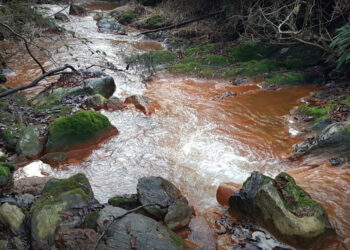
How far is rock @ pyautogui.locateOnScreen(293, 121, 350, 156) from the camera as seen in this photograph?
6.48m

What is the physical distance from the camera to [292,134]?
815cm

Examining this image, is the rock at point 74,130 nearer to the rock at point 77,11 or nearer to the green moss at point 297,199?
the green moss at point 297,199

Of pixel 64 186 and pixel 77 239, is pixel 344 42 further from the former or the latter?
pixel 77 239

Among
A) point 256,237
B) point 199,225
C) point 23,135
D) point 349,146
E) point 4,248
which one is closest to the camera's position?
point 4,248

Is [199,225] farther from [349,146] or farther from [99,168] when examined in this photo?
[349,146]

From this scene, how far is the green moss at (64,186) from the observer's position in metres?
5.14

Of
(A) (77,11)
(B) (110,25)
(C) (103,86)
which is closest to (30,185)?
(C) (103,86)

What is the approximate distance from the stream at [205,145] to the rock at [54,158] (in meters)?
0.29

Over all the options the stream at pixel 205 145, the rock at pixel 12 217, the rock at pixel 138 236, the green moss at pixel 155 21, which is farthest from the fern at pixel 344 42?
the green moss at pixel 155 21

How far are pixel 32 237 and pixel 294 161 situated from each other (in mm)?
5185

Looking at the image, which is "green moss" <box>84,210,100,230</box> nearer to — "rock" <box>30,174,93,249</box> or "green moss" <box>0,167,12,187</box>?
"rock" <box>30,174,93,249</box>

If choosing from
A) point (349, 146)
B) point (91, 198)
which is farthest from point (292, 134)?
point (91, 198)

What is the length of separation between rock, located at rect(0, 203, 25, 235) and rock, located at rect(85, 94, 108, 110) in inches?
206

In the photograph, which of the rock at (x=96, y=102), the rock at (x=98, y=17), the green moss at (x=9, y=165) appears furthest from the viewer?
the rock at (x=98, y=17)
